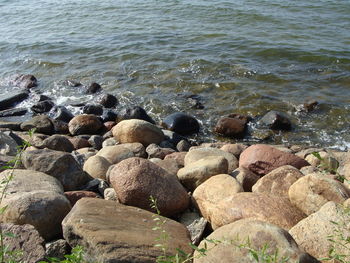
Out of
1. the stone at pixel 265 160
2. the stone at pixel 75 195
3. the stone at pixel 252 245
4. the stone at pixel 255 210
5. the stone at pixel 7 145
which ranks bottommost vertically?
the stone at pixel 265 160

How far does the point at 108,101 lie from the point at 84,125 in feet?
4.41

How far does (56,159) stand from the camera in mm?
4930

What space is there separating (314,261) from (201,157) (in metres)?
3.11

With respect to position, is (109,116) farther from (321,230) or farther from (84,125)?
(321,230)

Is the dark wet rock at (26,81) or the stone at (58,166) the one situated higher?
the stone at (58,166)

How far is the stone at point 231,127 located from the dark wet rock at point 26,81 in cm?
586

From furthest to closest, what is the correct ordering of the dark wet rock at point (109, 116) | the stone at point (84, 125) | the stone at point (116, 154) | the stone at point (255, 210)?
the dark wet rock at point (109, 116)
the stone at point (84, 125)
the stone at point (116, 154)
the stone at point (255, 210)

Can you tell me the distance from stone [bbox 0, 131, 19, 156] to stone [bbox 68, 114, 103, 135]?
2.08 m

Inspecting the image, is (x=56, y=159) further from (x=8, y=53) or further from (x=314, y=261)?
(x=8, y=53)

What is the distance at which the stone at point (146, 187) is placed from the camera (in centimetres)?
421

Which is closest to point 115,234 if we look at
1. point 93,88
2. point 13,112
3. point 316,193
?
point 316,193

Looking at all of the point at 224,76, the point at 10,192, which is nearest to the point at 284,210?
the point at 10,192

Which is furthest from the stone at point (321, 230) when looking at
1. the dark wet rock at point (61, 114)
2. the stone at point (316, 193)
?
Result: the dark wet rock at point (61, 114)

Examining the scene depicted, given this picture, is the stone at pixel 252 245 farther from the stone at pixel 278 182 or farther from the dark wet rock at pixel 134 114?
the dark wet rock at pixel 134 114
